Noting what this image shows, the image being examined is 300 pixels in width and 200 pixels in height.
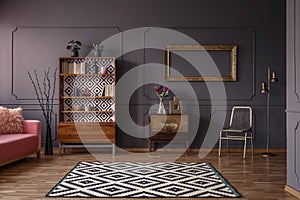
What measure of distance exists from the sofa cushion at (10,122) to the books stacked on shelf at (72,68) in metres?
1.07

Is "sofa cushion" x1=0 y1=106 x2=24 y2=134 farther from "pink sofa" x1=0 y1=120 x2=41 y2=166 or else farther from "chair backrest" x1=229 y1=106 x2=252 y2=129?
"chair backrest" x1=229 y1=106 x2=252 y2=129

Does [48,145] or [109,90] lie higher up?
[109,90]

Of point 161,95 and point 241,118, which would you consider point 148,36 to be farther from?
point 241,118

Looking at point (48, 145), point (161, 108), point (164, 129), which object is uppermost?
point (161, 108)

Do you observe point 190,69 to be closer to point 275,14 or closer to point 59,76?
point 275,14

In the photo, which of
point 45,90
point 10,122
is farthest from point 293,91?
point 45,90

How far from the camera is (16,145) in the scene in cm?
482

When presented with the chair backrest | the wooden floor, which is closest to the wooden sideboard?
the wooden floor

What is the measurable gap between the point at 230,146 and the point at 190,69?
1488mm

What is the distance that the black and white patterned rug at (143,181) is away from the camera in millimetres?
3436

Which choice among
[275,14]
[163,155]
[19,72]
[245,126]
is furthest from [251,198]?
[19,72]

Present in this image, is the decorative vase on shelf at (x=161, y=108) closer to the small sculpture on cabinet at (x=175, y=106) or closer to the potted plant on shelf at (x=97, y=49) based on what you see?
the small sculpture on cabinet at (x=175, y=106)

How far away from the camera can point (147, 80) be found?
20.8ft

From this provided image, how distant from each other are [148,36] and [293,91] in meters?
3.33
